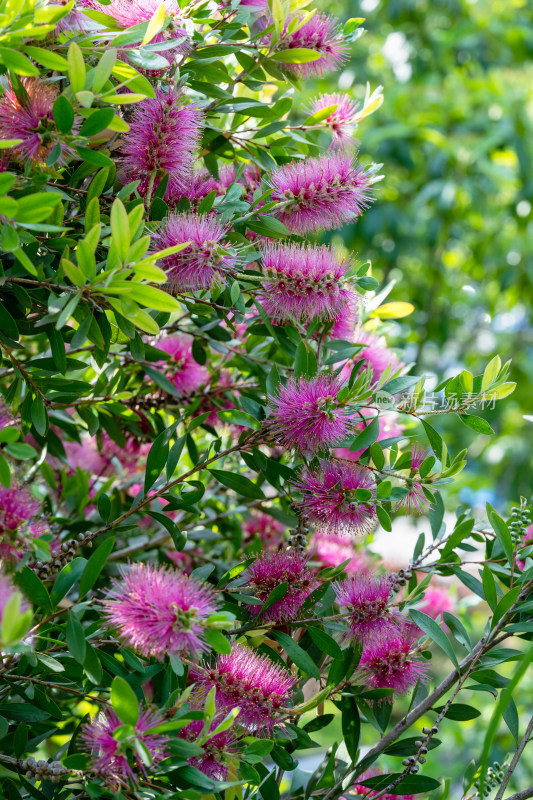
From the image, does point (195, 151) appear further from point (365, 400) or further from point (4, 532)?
point (4, 532)

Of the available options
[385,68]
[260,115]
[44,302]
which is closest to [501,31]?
[385,68]

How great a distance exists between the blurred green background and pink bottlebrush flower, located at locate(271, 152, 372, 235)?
5.55 ft

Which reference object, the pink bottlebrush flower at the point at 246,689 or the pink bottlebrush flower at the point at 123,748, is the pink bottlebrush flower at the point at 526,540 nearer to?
the pink bottlebrush flower at the point at 246,689

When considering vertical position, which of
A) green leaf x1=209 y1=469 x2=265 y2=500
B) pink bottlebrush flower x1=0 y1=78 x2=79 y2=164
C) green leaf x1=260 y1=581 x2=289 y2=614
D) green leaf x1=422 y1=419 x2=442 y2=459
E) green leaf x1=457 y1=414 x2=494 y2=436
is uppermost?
pink bottlebrush flower x1=0 y1=78 x2=79 y2=164

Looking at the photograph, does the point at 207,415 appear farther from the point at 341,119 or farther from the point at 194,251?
the point at 341,119

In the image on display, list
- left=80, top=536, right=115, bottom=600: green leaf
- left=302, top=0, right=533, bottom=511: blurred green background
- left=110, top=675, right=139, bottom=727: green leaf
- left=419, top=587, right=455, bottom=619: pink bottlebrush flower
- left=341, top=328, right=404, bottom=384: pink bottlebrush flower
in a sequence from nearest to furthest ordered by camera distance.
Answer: left=110, top=675, right=139, bottom=727: green leaf < left=80, top=536, right=115, bottom=600: green leaf < left=341, top=328, right=404, bottom=384: pink bottlebrush flower < left=419, top=587, right=455, bottom=619: pink bottlebrush flower < left=302, top=0, right=533, bottom=511: blurred green background

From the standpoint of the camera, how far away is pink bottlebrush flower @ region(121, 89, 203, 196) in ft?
1.98

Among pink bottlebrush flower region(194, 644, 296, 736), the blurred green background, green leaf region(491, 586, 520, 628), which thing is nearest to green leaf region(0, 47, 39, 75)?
pink bottlebrush flower region(194, 644, 296, 736)

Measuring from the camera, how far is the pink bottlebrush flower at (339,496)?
64cm

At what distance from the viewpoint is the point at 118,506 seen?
80 cm

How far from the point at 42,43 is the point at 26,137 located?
3.8 inches

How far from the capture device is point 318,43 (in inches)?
27.8

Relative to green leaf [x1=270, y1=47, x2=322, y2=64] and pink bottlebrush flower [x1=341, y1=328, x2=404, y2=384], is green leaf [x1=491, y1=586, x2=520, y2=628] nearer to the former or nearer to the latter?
pink bottlebrush flower [x1=341, y1=328, x2=404, y2=384]

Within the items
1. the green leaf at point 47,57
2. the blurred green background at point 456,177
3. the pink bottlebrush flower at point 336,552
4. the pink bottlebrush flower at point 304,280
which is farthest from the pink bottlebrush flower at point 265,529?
the blurred green background at point 456,177
